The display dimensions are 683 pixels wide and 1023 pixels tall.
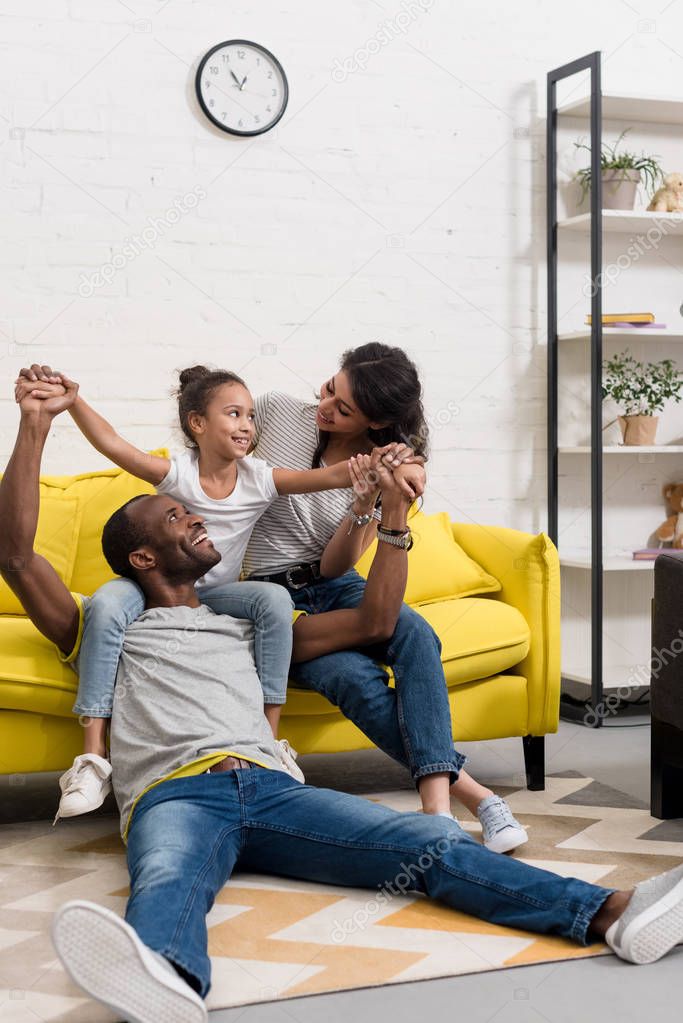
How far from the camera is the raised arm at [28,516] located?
213 cm

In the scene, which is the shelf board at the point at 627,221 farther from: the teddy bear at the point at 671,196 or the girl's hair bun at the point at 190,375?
the girl's hair bun at the point at 190,375

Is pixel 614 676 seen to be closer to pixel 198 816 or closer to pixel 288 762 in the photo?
pixel 288 762

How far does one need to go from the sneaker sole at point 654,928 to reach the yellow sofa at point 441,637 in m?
0.94

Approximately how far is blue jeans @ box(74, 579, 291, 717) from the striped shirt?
156mm

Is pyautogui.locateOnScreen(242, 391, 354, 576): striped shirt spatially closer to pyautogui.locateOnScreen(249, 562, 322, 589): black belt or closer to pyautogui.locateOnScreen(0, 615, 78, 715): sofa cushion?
pyautogui.locateOnScreen(249, 562, 322, 589): black belt

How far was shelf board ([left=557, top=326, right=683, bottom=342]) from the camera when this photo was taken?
3586 millimetres

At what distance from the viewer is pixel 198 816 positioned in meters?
1.79

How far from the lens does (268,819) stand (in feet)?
6.06

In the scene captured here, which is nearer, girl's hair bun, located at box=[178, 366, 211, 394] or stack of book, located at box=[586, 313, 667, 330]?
girl's hair bun, located at box=[178, 366, 211, 394]

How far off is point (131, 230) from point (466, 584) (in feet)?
4.79

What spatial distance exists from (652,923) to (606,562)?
212 centimetres

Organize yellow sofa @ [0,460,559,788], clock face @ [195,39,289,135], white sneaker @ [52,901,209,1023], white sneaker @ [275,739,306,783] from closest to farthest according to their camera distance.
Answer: white sneaker @ [52,901,209,1023] < white sneaker @ [275,739,306,783] < yellow sofa @ [0,460,559,788] < clock face @ [195,39,289,135]

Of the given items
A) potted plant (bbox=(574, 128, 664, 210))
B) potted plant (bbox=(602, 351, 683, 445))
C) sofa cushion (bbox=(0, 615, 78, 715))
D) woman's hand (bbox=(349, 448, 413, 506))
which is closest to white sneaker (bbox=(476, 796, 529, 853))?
woman's hand (bbox=(349, 448, 413, 506))

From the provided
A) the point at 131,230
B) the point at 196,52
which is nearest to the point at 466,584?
the point at 131,230
